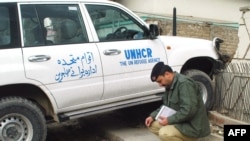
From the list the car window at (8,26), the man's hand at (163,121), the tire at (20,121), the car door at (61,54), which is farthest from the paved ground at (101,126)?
the car window at (8,26)

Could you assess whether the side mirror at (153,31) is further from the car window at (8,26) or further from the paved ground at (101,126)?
the car window at (8,26)

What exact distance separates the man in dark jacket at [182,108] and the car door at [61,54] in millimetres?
1216

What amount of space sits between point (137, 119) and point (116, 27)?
1783 mm

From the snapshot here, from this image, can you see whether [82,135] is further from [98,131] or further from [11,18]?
[11,18]

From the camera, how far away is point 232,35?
11492mm

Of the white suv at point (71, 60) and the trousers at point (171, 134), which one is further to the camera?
the white suv at point (71, 60)

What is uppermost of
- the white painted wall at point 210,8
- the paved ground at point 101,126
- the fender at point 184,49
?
the white painted wall at point 210,8

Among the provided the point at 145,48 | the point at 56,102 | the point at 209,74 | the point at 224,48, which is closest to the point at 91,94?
the point at 56,102

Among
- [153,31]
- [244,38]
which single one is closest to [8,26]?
[153,31]

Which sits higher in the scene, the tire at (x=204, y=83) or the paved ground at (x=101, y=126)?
the tire at (x=204, y=83)

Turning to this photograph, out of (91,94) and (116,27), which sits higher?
(116,27)

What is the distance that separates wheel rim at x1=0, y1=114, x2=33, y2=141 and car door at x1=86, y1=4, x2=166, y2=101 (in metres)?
1.12

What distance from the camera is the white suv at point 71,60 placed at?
490cm

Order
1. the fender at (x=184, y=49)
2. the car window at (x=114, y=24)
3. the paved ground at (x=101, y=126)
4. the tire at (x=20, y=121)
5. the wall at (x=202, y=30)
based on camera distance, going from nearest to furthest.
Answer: the tire at (x=20, y=121)
the car window at (x=114, y=24)
the fender at (x=184, y=49)
the paved ground at (x=101, y=126)
the wall at (x=202, y=30)
